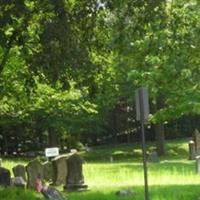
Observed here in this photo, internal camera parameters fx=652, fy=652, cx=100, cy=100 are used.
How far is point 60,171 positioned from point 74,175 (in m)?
2.25

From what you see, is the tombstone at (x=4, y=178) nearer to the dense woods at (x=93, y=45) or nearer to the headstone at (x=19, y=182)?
the headstone at (x=19, y=182)

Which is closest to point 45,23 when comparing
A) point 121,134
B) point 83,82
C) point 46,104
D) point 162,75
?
point 83,82

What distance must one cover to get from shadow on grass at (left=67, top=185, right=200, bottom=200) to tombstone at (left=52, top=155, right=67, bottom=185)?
11.2 ft

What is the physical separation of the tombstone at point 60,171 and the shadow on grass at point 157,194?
134 inches

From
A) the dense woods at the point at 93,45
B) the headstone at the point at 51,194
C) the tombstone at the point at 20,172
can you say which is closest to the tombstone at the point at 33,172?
the tombstone at the point at 20,172

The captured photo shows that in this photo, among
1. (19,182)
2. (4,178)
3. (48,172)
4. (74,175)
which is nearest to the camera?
(74,175)

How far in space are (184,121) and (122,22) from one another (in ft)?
150

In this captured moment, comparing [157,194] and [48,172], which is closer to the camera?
[157,194]

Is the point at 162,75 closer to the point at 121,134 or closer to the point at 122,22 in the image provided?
the point at 122,22

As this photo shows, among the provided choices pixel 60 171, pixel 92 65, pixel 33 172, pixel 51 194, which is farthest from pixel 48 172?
pixel 92 65

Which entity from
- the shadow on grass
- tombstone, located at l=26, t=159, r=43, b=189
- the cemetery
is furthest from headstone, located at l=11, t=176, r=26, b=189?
the shadow on grass

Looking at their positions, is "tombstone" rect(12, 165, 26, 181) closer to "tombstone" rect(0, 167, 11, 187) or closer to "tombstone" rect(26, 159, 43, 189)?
"tombstone" rect(26, 159, 43, 189)

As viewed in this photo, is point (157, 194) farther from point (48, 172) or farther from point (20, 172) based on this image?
point (48, 172)

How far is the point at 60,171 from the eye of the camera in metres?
23.3
